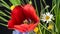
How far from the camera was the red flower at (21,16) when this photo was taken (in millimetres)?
314

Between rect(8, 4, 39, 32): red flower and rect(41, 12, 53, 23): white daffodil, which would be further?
rect(41, 12, 53, 23): white daffodil

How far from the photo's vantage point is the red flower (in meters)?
0.31

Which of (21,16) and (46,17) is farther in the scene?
(46,17)

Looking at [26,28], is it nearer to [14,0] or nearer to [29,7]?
[29,7]

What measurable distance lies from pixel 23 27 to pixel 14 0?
0.76 feet

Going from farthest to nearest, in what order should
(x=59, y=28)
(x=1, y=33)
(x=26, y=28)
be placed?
(x=1, y=33) < (x=59, y=28) < (x=26, y=28)

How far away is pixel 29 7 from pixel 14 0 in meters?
0.21

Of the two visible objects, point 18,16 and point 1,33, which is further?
point 1,33

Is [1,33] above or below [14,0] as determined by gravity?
below

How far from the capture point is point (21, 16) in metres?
0.35

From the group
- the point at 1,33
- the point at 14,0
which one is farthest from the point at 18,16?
the point at 1,33

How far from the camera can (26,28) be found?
31 cm

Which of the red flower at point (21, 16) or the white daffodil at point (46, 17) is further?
the white daffodil at point (46, 17)

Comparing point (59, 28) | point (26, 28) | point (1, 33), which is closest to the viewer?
point (26, 28)
